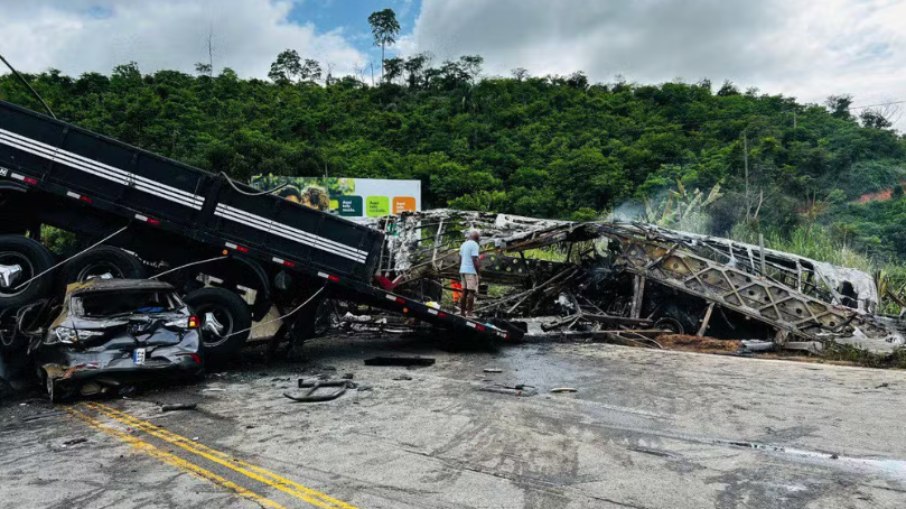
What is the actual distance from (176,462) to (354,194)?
81.0 ft

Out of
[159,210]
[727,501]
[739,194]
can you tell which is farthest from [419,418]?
[739,194]

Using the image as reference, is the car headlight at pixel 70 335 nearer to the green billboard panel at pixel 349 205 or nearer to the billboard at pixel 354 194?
the billboard at pixel 354 194

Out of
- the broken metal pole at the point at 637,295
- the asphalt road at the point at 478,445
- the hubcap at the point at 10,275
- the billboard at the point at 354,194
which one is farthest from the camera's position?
the billboard at the point at 354,194

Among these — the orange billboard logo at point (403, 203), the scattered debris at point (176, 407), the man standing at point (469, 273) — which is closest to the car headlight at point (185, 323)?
the scattered debris at point (176, 407)

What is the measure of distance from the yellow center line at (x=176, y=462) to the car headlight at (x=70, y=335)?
2.93 feet

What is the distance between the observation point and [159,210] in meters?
9.05

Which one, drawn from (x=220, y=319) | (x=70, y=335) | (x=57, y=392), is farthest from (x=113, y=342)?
(x=220, y=319)

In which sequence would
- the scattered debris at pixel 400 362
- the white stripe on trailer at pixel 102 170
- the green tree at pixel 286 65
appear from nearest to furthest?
1. the white stripe on trailer at pixel 102 170
2. the scattered debris at pixel 400 362
3. the green tree at pixel 286 65

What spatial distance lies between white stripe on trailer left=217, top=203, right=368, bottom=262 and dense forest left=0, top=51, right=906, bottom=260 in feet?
60.6

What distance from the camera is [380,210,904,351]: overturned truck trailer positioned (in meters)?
11.6

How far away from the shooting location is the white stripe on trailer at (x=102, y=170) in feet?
27.9

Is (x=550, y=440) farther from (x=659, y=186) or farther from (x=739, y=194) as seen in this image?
(x=659, y=186)

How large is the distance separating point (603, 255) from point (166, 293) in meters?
10.1

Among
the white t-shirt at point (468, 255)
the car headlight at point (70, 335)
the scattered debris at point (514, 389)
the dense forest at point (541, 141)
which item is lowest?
the scattered debris at point (514, 389)
